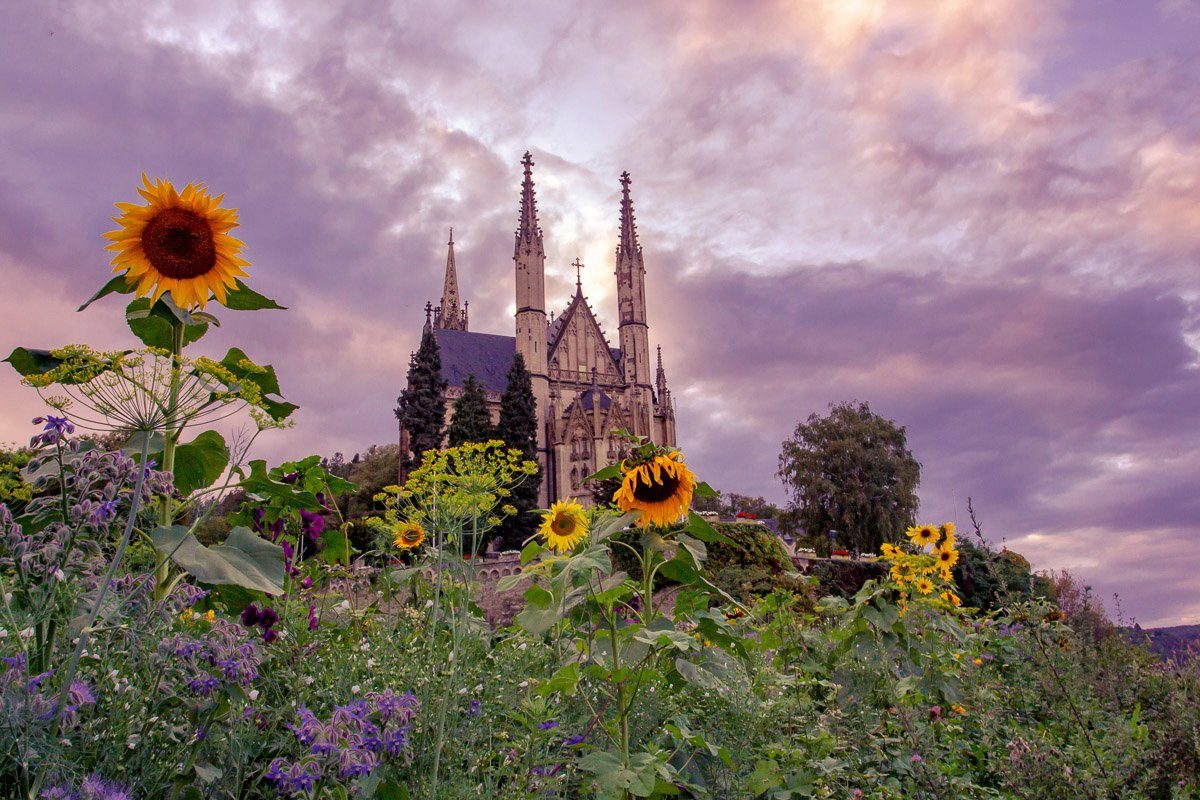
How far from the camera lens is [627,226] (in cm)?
7012

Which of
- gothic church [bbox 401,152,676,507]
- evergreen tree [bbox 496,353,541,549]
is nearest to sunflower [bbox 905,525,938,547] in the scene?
evergreen tree [bbox 496,353,541,549]

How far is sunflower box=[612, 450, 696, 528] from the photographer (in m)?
3.43

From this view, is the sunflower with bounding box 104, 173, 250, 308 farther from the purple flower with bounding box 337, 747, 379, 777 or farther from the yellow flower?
the yellow flower

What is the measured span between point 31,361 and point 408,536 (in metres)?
2.46

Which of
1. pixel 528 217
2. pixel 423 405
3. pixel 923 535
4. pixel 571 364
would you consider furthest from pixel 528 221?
pixel 923 535

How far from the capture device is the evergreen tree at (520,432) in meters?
41.3

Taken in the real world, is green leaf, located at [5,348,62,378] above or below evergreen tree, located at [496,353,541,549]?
below

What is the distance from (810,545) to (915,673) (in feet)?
144

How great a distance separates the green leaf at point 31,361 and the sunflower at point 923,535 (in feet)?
21.2

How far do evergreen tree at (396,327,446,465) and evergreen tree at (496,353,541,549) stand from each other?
3.62 m

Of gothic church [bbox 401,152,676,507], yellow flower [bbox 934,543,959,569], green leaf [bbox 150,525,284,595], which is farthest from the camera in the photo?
gothic church [bbox 401,152,676,507]

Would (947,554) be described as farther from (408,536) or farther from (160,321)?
(160,321)

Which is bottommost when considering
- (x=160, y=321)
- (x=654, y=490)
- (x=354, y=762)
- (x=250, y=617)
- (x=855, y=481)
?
(x=354, y=762)

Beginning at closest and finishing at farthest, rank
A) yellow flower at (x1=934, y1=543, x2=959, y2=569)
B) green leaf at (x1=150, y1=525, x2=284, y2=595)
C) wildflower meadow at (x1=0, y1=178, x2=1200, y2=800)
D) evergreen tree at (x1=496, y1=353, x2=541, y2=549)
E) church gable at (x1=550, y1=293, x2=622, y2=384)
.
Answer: wildflower meadow at (x1=0, y1=178, x2=1200, y2=800) < green leaf at (x1=150, y1=525, x2=284, y2=595) < yellow flower at (x1=934, y1=543, x2=959, y2=569) < evergreen tree at (x1=496, y1=353, x2=541, y2=549) < church gable at (x1=550, y1=293, x2=622, y2=384)
